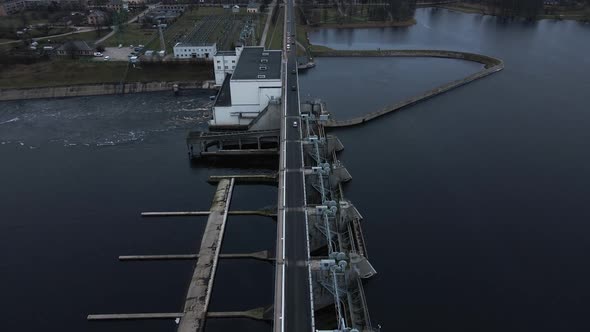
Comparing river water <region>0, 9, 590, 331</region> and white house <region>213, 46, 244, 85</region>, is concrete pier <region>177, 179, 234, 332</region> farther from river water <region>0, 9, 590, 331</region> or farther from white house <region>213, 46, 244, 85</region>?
white house <region>213, 46, 244, 85</region>

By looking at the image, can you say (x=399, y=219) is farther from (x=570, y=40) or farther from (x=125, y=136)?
(x=570, y=40)

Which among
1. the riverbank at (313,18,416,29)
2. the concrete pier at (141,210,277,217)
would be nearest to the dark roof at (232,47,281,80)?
the concrete pier at (141,210,277,217)

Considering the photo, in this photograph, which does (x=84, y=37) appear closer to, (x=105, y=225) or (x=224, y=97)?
(x=224, y=97)

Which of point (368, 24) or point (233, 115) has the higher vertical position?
point (368, 24)

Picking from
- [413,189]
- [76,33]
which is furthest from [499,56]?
[76,33]

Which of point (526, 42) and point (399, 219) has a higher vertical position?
point (526, 42)

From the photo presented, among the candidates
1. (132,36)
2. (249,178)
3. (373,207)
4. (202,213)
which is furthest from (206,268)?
(132,36)
